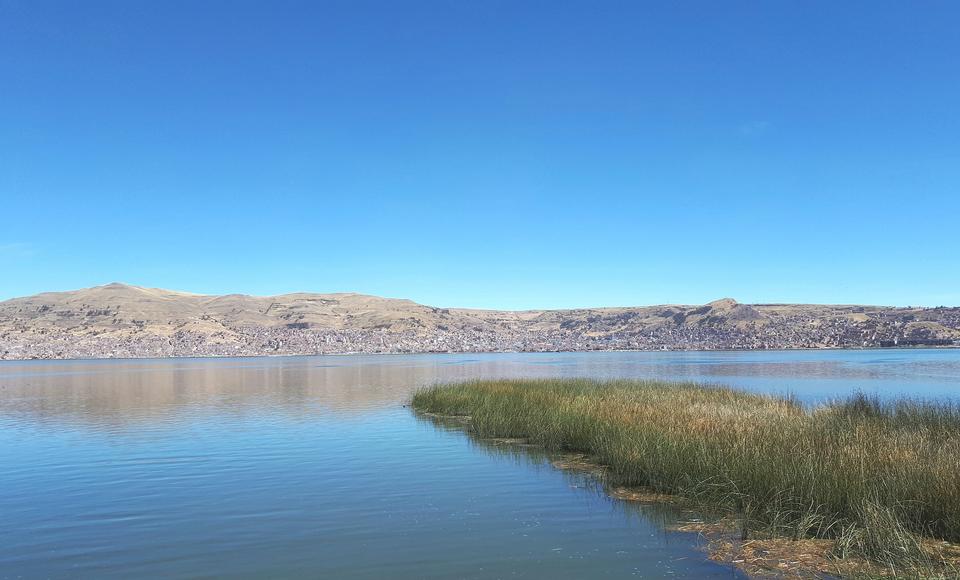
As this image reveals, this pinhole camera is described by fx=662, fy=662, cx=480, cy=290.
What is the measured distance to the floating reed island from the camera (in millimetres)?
11578

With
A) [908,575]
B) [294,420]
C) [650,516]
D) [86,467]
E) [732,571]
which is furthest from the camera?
[294,420]

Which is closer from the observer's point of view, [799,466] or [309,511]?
[799,466]

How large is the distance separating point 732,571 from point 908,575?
2.72m

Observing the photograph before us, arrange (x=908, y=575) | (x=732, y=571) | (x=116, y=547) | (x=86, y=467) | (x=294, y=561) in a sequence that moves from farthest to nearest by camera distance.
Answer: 1. (x=86, y=467)
2. (x=116, y=547)
3. (x=294, y=561)
4. (x=732, y=571)
5. (x=908, y=575)

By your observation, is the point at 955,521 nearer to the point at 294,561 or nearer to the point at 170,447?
the point at 294,561

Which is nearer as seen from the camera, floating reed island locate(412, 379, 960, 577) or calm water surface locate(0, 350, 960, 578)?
floating reed island locate(412, 379, 960, 577)

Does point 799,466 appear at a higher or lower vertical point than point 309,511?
higher

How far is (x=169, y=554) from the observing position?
1277cm

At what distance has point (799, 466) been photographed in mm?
→ 14273

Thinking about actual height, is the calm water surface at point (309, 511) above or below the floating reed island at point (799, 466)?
below

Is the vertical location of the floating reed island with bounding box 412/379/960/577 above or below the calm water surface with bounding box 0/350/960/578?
above

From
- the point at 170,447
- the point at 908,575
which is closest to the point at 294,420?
the point at 170,447

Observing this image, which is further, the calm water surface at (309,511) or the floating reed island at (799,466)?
the calm water surface at (309,511)

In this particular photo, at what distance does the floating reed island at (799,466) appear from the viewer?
11578mm
